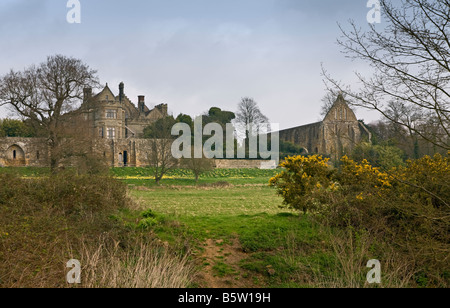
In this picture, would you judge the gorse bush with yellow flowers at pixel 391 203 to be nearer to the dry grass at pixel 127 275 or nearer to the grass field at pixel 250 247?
the grass field at pixel 250 247

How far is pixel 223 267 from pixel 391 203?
156 inches

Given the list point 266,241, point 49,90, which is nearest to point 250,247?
point 266,241

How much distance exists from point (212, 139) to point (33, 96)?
28715 millimetres

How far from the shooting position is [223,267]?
8.06 metres

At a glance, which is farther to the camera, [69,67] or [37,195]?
[69,67]

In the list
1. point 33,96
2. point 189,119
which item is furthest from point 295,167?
point 189,119

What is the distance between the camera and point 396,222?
30.4 feet

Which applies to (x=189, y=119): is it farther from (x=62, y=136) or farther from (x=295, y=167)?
(x=295, y=167)

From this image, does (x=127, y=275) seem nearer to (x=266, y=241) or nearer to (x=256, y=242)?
(x=256, y=242)

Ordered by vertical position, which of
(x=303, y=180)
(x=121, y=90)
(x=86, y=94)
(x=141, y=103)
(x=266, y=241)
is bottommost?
(x=266, y=241)

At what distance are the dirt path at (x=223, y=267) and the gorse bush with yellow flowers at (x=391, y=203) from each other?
9.44 ft

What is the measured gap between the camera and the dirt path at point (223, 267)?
7.43 m

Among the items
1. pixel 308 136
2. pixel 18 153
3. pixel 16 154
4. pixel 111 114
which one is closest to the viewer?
pixel 16 154
